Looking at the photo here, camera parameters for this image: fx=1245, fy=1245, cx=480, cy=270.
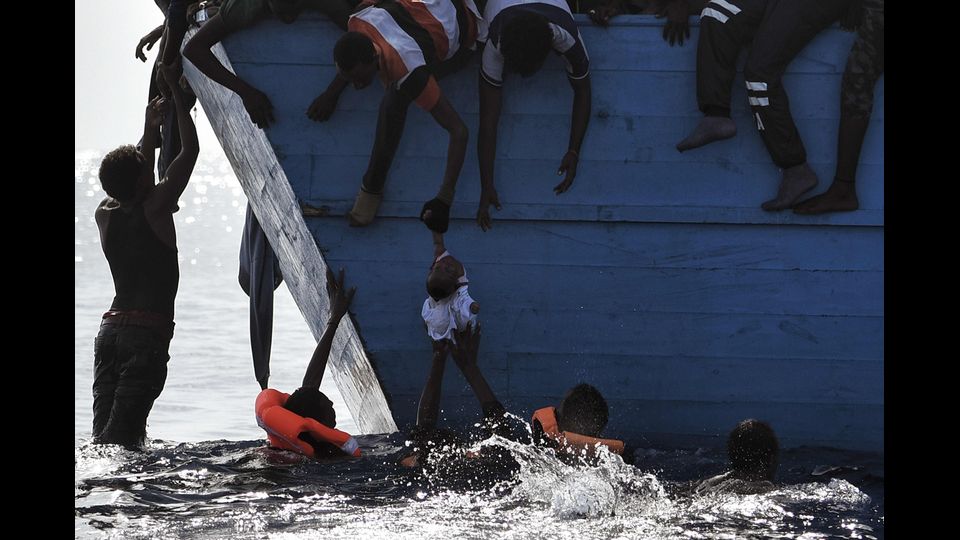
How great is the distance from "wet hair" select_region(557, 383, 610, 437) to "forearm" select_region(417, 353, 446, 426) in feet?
3.02

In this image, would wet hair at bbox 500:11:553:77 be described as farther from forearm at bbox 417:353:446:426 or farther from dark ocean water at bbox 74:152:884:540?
dark ocean water at bbox 74:152:884:540

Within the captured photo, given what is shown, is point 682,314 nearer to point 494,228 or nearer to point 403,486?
point 494,228

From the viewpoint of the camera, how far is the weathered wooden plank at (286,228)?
711cm

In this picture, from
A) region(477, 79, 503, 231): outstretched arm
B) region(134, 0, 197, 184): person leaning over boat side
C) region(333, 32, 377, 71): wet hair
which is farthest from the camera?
region(134, 0, 197, 184): person leaning over boat side

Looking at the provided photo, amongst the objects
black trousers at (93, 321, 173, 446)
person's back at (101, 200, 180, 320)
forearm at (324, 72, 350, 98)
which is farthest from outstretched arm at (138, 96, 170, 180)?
forearm at (324, 72, 350, 98)

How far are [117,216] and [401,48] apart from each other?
195 centimetres

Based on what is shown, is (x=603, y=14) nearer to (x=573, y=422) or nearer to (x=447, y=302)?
(x=447, y=302)

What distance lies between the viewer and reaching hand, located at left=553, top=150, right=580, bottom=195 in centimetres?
669

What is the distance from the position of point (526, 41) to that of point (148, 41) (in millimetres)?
3004

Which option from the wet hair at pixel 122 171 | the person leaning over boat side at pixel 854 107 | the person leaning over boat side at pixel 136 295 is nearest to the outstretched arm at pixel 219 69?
the person leaning over boat side at pixel 136 295

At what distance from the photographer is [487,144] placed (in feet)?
21.8
